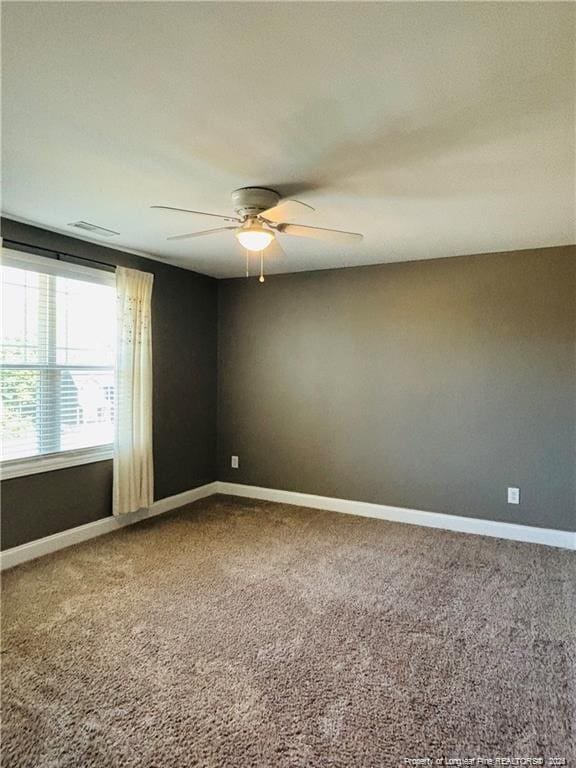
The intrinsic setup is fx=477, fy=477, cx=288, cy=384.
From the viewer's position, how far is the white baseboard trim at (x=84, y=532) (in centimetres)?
325

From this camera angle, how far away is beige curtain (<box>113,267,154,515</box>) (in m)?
3.92

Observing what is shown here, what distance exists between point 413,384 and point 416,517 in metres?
1.18

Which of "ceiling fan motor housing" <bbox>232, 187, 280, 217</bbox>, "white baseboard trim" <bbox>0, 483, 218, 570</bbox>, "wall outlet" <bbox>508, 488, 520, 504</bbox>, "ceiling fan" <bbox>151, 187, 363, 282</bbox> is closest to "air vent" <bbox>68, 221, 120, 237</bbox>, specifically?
"ceiling fan" <bbox>151, 187, 363, 282</bbox>

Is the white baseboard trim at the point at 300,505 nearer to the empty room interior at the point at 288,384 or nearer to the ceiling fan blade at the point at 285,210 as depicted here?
the empty room interior at the point at 288,384

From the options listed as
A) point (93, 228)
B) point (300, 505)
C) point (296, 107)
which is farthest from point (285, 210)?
point (300, 505)

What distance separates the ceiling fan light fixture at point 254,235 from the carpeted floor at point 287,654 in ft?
6.65

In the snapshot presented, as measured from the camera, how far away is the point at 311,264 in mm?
4430

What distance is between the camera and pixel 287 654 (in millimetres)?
2285

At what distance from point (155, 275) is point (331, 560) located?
9.46 ft

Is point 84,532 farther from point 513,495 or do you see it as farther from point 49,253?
point 513,495

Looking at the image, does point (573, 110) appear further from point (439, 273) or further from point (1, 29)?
point (439, 273)

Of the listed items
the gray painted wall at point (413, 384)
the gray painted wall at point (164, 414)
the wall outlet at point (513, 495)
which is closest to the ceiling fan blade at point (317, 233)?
the gray painted wall at point (413, 384)

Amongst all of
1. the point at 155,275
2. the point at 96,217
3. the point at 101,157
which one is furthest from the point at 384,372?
the point at 101,157

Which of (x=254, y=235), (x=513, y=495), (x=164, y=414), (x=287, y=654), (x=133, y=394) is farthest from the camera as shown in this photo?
(x=164, y=414)
